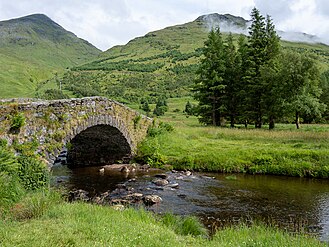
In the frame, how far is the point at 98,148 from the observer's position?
977 inches

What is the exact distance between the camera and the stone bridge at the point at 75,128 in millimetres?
12866

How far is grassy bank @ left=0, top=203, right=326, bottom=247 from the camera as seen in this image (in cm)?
696

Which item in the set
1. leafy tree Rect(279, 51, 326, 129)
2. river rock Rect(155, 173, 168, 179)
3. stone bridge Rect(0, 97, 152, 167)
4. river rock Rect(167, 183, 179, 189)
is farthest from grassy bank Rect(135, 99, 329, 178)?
leafy tree Rect(279, 51, 326, 129)

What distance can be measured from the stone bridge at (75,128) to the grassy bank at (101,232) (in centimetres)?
430

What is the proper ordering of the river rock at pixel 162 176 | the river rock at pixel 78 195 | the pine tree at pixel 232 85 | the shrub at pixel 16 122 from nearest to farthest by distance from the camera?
the shrub at pixel 16 122 < the river rock at pixel 78 195 < the river rock at pixel 162 176 < the pine tree at pixel 232 85

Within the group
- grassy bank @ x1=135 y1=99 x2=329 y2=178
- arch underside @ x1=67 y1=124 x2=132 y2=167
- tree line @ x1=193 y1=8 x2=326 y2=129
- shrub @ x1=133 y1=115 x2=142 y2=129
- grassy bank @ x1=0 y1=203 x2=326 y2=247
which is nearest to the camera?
grassy bank @ x1=0 y1=203 x2=326 y2=247

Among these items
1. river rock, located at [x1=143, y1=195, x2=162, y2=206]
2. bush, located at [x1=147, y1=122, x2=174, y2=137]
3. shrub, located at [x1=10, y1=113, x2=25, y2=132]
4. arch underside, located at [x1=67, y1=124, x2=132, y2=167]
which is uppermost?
shrub, located at [x1=10, y1=113, x2=25, y2=132]

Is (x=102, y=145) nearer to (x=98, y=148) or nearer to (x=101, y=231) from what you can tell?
(x=98, y=148)

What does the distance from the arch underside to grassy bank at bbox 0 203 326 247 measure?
40.0 feet

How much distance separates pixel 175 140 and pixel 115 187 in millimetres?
10191

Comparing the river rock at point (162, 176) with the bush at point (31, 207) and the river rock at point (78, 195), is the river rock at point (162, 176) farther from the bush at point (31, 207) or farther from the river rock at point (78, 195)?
the bush at point (31, 207)

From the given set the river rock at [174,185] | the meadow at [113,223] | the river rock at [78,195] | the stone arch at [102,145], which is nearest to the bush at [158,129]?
the stone arch at [102,145]

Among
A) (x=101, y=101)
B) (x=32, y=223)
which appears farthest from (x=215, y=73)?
(x=32, y=223)

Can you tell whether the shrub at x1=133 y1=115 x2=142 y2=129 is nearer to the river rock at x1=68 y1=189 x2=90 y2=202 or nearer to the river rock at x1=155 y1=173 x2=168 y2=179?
the river rock at x1=155 y1=173 x2=168 y2=179
